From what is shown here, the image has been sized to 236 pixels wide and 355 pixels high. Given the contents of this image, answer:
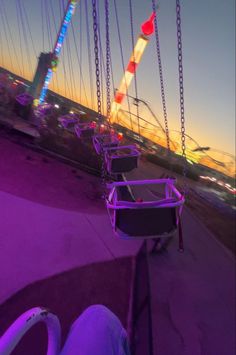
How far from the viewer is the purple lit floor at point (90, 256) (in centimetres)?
378

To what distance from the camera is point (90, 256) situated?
14.9 feet

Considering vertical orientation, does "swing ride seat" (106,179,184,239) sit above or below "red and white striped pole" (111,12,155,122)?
below

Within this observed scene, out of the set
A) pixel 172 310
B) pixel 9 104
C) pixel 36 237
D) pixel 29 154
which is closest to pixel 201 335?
pixel 172 310

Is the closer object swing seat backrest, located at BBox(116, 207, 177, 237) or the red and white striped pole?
swing seat backrest, located at BBox(116, 207, 177, 237)

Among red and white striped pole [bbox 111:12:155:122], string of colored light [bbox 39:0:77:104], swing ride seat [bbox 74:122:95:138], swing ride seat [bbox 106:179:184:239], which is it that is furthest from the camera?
red and white striped pole [bbox 111:12:155:122]

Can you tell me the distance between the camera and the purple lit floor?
378 cm

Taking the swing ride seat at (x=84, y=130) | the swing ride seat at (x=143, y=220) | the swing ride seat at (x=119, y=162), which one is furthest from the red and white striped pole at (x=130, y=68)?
the swing ride seat at (x=143, y=220)

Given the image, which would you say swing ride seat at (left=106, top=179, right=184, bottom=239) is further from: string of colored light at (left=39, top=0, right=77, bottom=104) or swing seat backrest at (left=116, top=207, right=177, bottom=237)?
string of colored light at (left=39, top=0, right=77, bottom=104)

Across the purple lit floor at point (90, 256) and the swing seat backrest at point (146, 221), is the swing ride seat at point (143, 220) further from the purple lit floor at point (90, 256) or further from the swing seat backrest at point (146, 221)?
the purple lit floor at point (90, 256)

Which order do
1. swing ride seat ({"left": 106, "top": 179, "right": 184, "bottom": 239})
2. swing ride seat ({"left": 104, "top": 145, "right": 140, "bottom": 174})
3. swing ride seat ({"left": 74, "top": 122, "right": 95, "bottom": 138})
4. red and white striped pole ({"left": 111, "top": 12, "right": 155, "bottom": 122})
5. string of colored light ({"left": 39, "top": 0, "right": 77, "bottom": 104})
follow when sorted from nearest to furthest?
swing ride seat ({"left": 106, "top": 179, "right": 184, "bottom": 239})
swing ride seat ({"left": 104, "top": 145, "right": 140, "bottom": 174})
swing ride seat ({"left": 74, "top": 122, "right": 95, "bottom": 138})
string of colored light ({"left": 39, "top": 0, "right": 77, "bottom": 104})
red and white striped pole ({"left": 111, "top": 12, "right": 155, "bottom": 122})

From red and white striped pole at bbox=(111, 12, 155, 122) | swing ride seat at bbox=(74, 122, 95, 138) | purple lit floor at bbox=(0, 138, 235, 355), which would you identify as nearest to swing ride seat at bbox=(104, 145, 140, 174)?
purple lit floor at bbox=(0, 138, 235, 355)

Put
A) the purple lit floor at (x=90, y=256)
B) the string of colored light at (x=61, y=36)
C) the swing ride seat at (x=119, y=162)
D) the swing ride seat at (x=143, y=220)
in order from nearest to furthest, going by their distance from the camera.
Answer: the swing ride seat at (x=143, y=220) < the purple lit floor at (x=90, y=256) < the swing ride seat at (x=119, y=162) < the string of colored light at (x=61, y=36)

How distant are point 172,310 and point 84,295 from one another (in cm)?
152

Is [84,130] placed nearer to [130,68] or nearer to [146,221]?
[146,221]
